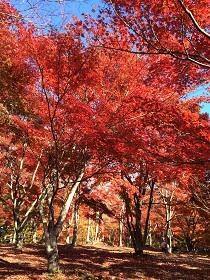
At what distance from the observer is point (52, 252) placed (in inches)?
470

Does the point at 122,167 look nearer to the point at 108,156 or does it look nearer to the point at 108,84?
the point at 108,156

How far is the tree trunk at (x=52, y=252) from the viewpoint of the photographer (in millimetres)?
11680

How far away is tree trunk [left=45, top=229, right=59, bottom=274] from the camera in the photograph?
11680 millimetres

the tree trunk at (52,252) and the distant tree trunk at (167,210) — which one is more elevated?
the distant tree trunk at (167,210)

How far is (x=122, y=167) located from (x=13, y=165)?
935 cm

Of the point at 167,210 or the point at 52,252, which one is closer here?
the point at 52,252

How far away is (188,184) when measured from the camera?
21125 mm

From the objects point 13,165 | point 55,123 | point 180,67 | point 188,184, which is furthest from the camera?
point 13,165

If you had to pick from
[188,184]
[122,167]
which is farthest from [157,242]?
[122,167]

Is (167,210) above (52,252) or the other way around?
above

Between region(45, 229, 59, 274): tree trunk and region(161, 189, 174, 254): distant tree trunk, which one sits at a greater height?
region(161, 189, 174, 254): distant tree trunk

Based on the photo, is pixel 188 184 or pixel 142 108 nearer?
pixel 142 108

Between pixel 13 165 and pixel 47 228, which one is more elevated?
pixel 13 165

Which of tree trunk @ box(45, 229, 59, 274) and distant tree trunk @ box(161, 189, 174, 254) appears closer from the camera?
tree trunk @ box(45, 229, 59, 274)
